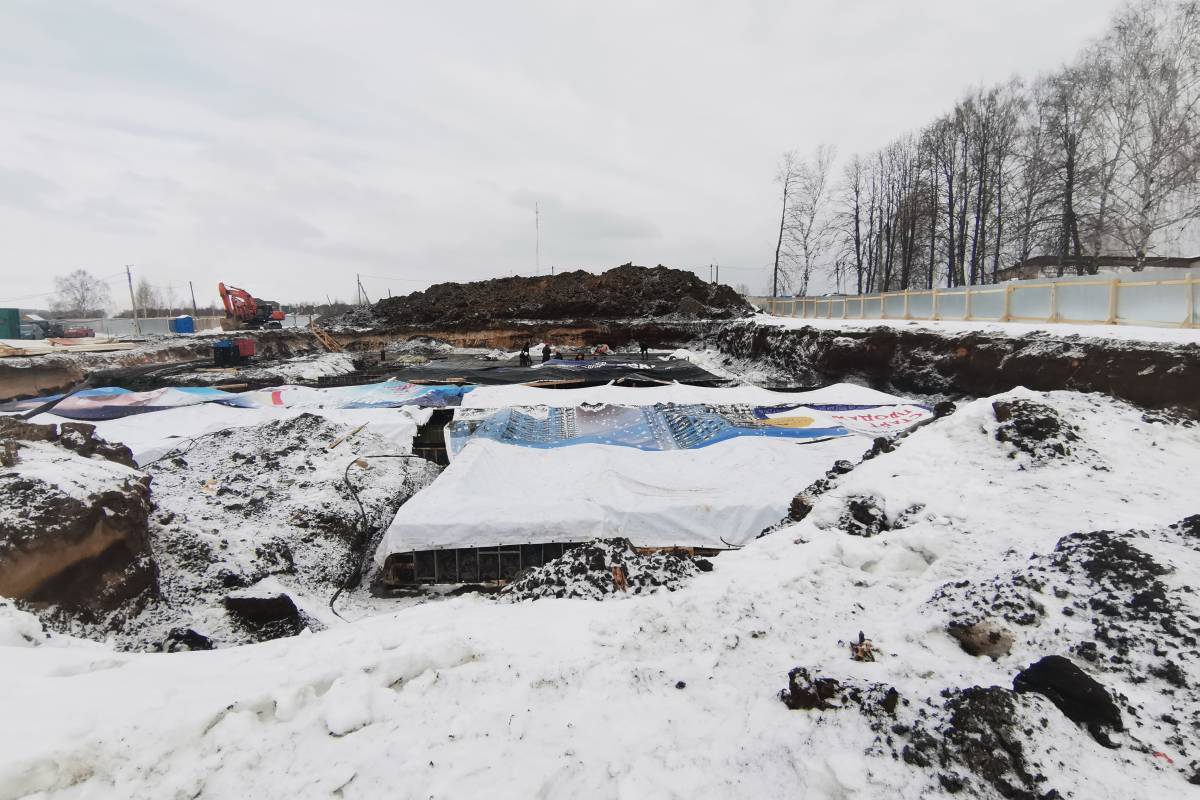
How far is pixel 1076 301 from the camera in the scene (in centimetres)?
1138

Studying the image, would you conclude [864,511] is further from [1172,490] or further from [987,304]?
[987,304]

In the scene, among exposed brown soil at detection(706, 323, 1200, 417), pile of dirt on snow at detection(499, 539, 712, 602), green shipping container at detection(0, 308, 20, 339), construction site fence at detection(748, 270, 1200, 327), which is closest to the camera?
pile of dirt on snow at detection(499, 539, 712, 602)

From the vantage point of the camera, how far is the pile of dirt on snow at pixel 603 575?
388cm

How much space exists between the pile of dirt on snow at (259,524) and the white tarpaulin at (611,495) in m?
1.09

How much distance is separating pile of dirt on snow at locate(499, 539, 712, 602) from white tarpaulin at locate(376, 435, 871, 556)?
1.78 m

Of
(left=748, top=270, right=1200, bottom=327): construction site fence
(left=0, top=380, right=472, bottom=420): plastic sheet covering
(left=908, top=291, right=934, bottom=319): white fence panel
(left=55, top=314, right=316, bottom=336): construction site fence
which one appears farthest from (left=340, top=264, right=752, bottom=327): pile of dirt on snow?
(left=0, top=380, right=472, bottom=420): plastic sheet covering

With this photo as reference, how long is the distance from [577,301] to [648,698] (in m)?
32.9

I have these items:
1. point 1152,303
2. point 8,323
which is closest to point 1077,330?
point 1152,303

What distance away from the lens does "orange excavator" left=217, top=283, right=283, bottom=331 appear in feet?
91.7

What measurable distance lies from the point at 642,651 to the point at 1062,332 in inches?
476

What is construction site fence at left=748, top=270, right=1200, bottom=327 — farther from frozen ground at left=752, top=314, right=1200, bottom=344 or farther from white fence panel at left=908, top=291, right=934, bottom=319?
frozen ground at left=752, top=314, right=1200, bottom=344

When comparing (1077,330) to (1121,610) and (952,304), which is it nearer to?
A: (952,304)

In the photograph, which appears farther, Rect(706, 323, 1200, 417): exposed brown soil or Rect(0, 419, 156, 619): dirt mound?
Rect(706, 323, 1200, 417): exposed brown soil

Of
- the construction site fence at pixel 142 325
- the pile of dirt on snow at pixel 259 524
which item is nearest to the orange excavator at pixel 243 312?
the construction site fence at pixel 142 325
